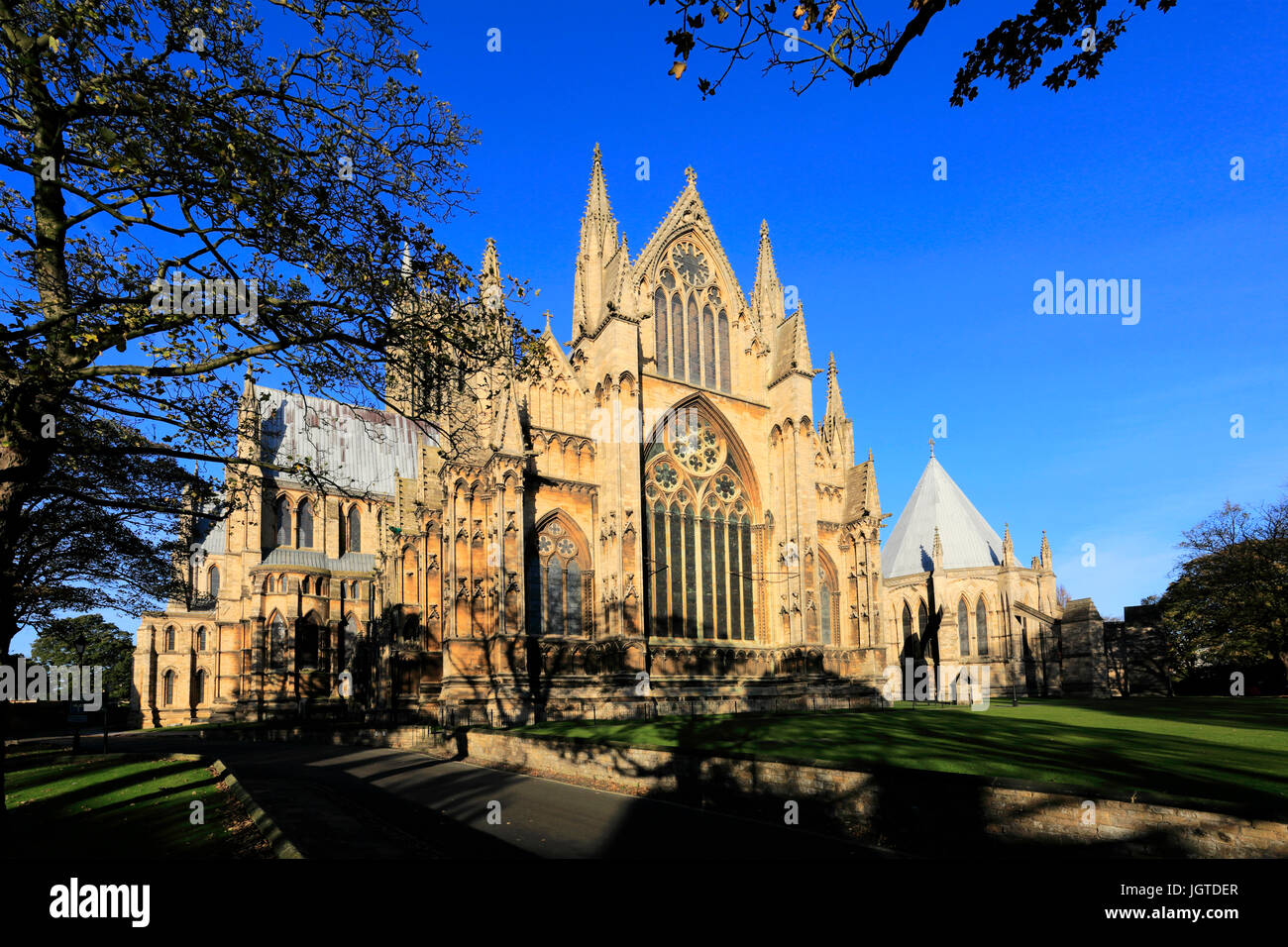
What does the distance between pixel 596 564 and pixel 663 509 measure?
15.4 ft

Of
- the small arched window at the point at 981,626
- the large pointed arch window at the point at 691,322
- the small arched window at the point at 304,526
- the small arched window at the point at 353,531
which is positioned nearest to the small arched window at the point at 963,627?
the small arched window at the point at 981,626

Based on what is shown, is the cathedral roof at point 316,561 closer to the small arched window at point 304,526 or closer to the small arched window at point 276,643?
the small arched window at point 304,526

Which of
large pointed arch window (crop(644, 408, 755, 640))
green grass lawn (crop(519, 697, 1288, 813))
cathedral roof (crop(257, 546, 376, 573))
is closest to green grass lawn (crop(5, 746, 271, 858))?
green grass lawn (crop(519, 697, 1288, 813))

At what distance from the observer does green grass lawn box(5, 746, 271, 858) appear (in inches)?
375

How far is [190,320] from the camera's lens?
8.91m

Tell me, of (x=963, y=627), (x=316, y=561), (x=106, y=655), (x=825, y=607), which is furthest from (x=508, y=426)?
(x=106, y=655)

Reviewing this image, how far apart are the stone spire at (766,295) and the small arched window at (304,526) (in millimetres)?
33232

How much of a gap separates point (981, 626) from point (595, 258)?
36.5 metres

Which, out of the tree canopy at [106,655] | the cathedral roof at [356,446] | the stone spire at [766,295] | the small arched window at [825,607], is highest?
the stone spire at [766,295]

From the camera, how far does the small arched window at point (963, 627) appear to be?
52.1 m

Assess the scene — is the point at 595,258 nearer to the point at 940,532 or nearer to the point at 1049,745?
the point at 1049,745

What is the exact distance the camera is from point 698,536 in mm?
33875

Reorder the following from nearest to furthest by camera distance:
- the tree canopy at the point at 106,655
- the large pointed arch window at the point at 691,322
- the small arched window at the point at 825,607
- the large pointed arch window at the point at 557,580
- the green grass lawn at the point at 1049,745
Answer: the green grass lawn at the point at 1049,745 < the large pointed arch window at the point at 557,580 < the large pointed arch window at the point at 691,322 < the small arched window at the point at 825,607 < the tree canopy at the point at 106,655
